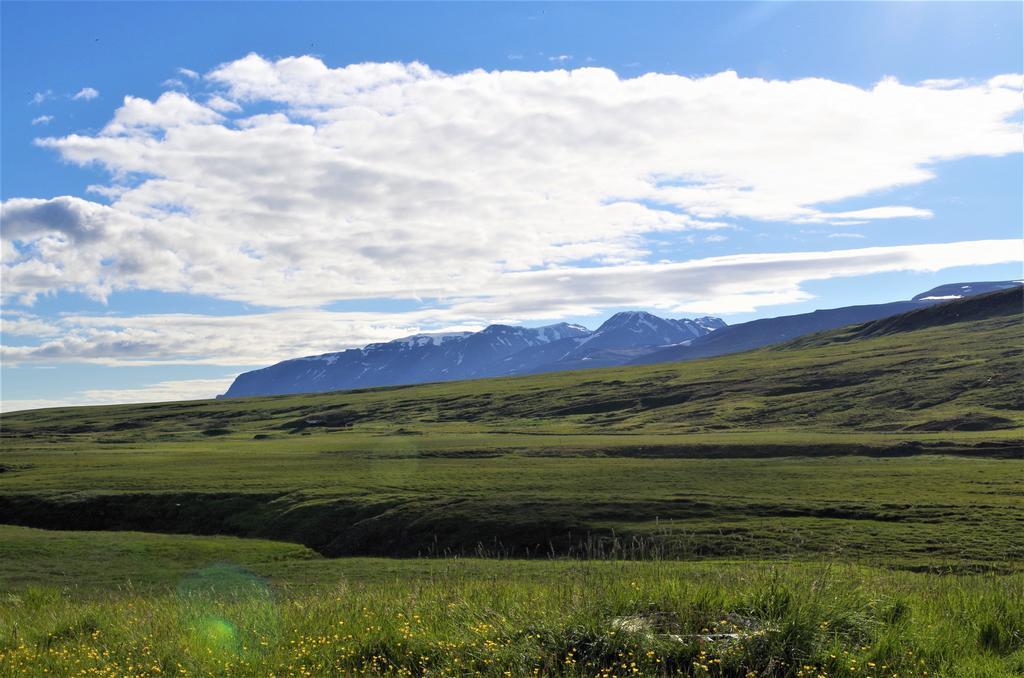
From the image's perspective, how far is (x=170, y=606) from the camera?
14.1 metres

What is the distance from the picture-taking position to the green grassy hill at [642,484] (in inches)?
1678

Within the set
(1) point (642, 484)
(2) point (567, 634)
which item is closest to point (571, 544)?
(1) point (642, 484)

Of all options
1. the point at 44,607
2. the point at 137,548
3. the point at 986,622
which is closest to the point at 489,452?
the point at 137,548

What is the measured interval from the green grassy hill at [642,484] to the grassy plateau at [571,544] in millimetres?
369

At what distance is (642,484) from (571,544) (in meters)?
17.2

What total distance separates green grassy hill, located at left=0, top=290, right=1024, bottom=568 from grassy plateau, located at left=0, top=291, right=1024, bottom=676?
0.37 m

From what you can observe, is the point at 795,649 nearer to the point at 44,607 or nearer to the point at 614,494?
the point at 44,607

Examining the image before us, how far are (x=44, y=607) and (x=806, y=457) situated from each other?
2911 inches

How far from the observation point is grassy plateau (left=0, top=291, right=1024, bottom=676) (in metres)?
9.96

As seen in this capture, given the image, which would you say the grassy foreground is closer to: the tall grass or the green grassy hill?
the tall grass

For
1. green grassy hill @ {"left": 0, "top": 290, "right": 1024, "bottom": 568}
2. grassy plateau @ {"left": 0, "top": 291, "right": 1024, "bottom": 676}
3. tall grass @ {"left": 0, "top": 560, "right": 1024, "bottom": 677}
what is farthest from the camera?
green grassy hill @ {"left": 0, "top": 290, "right": 1024, "bottom": 568}

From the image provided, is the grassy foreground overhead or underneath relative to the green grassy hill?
overhead

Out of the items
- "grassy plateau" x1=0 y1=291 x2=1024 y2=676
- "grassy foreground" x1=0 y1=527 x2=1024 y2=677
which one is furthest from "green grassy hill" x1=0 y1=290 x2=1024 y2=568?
"grassy foreground" x1=0 y1=527 x2=1024 y2=677

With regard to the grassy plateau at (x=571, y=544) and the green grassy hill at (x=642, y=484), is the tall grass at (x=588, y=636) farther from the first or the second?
the green grassy hill at (x=642, y=484)
